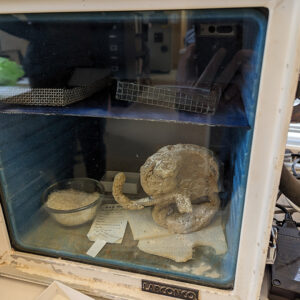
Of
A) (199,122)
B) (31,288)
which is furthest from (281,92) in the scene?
(31,288)

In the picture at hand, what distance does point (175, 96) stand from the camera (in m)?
0.77

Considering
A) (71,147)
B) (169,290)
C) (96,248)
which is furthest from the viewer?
(71,147)

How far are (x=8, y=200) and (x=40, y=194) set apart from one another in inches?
Result: 6.9

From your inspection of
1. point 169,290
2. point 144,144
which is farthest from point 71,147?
point 169,290

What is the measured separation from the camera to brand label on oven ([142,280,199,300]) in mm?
733

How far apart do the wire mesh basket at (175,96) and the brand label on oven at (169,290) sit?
1.58 ft

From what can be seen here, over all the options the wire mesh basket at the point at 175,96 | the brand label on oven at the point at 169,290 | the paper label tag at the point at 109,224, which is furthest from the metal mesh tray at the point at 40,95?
the brand label on oven at the point at 169,290

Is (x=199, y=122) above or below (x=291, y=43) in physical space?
below

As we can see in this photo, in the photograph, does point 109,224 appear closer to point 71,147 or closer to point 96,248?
point 96,248

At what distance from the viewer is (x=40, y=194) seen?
1037mm

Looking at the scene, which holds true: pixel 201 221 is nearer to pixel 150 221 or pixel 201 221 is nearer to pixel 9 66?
pixel 150 221

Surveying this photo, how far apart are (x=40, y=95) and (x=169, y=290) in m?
0.66

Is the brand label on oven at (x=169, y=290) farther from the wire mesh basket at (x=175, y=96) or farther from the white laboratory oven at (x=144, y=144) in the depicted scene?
the wire mesh basket at (x=175, y=96)

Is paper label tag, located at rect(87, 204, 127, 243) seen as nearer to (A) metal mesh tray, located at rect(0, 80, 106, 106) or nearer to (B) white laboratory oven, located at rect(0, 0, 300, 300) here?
(B) white laboratory oven, located at rect(0, 0, 300, 300)
